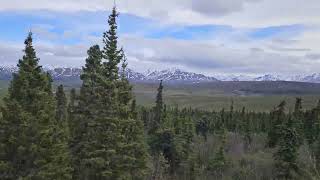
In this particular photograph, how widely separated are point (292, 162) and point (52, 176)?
139 ft

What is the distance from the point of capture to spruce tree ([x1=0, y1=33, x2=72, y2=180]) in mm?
28047

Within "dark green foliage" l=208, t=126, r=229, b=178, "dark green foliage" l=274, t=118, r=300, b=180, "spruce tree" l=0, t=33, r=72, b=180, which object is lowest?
"dark green foliage" l=208, t=126, r=229, b=178

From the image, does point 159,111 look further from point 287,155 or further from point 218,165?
point 287,155

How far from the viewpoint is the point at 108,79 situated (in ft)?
109

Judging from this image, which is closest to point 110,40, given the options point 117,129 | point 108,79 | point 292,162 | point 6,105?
point 108,79

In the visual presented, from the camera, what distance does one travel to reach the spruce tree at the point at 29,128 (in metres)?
28.0

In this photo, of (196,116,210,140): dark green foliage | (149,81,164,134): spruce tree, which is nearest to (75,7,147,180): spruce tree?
(149,81,164,134): spruce tree

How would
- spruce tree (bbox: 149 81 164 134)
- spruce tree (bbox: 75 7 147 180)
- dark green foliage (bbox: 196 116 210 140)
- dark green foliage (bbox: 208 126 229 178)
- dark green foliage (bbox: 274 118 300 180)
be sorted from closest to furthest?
spruce tree (bbox: 75 7 147 180), dark green foliage (bbox: 274 118 300 180), dark green foliage (bbox: 208 126 229 178), spruce tree (bbox: 149 81 164 134), dark green foliage (bbox: 196 116 210 140)

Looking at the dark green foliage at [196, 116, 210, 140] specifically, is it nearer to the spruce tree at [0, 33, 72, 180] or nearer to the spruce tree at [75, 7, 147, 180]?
the spruce tree at [75, 7, 147, 180]

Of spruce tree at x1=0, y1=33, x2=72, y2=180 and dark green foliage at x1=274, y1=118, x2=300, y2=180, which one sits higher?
spruce tree at x1=0, y1=33, x2=72, y2=180

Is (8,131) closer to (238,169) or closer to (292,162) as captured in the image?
(292,162)

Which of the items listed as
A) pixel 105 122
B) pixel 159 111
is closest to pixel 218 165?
pixel 159 111

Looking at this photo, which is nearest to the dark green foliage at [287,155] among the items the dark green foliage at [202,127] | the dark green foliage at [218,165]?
the dark green foliage at [218,165]

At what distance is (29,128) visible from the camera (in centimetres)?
2811
